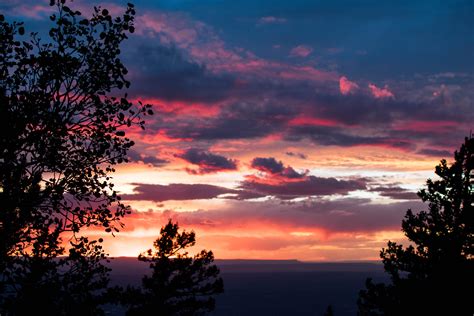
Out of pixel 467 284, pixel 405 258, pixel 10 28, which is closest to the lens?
pixel 10 28

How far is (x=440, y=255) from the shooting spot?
22.7m

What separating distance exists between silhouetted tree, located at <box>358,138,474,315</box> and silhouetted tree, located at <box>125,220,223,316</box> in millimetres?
9878

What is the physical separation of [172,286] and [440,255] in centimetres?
1448

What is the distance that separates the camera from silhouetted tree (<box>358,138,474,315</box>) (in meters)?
21.9

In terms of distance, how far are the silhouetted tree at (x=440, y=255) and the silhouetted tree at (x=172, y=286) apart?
32.4 ft

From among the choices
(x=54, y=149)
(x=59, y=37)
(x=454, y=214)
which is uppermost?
(x=59, y=37)

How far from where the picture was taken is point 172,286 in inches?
998

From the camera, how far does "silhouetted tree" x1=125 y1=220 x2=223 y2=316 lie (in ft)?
83.0

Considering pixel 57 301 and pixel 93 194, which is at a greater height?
pixel 93 194

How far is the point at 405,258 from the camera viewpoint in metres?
24.0

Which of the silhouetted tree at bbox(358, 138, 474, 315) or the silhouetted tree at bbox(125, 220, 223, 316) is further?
the silhouetted tree at bbox(125, 220, 223, 316)

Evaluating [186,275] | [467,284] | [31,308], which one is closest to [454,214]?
[467,284]

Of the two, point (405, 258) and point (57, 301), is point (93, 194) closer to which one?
point (57, 301)

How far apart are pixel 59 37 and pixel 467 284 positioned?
21128mm
